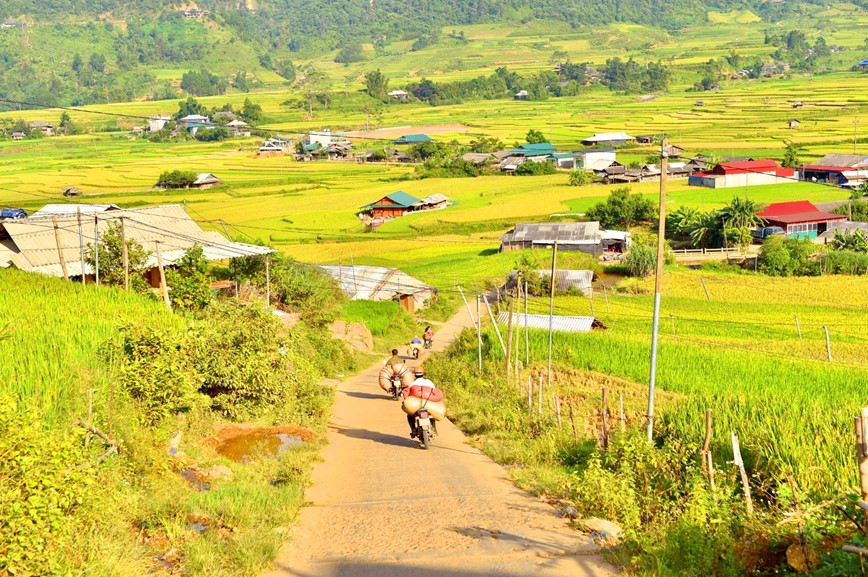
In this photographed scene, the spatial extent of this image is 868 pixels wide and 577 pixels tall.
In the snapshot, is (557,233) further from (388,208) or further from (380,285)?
(388,208)

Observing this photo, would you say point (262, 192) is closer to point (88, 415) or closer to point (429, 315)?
point (429, 315)

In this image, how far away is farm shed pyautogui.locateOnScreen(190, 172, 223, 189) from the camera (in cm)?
6575

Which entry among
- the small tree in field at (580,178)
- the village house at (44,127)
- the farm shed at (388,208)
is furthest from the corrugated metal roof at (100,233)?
the village house at (44,127)

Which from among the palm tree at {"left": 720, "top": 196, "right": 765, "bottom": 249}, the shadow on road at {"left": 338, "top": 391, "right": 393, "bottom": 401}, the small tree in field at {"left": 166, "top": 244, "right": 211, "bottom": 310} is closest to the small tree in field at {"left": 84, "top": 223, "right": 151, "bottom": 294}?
the small tree in field at {"left": 166, "top": 244, "right": 211, "bottom": 310}

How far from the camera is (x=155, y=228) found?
30.3 m

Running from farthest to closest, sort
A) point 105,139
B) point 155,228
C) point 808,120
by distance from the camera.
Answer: point 105,139, point 808,120, point 155,228

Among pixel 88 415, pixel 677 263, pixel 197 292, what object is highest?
pixel 88 415

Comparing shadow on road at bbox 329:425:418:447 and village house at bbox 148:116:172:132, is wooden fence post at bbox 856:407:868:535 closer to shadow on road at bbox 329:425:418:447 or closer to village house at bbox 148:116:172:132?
shadow on road at bbox 329:425:418:447

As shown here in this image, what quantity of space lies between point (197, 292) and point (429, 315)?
480 inches

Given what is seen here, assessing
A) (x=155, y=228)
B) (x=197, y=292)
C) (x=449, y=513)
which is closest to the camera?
(x=449, y=513)

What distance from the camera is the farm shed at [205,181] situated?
216ft

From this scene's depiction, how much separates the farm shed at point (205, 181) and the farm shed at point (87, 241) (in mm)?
34335

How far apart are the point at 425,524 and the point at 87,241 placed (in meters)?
22.1

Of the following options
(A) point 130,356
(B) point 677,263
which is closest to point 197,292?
(A) point 130,356
